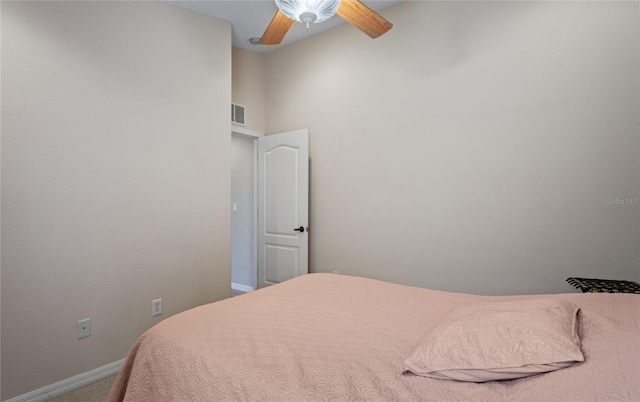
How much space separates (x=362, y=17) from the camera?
6.89 ft

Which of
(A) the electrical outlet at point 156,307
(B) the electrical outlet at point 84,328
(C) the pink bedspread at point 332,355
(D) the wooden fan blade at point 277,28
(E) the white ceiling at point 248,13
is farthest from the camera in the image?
(E) the white ceiling at point 248,13

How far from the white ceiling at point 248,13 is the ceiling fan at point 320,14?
2.33ft

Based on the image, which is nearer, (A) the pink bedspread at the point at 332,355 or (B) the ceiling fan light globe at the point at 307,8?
(A) the pink bedspread at the point at 332,355

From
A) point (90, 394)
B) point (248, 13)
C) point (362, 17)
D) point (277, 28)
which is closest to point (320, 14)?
point (362, 17)

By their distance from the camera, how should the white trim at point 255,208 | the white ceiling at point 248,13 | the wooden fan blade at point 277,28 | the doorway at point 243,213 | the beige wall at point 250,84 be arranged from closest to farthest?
the wooden fan blade at point 277,28 < the white ceiling at point 248,13 < the beige wall at point 250,84 < the white trim at point 255,208 < the doorway at point 243,213

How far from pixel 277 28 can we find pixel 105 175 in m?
1.55

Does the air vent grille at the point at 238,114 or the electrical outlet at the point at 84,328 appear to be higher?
the air vent grille at the point at 238,114

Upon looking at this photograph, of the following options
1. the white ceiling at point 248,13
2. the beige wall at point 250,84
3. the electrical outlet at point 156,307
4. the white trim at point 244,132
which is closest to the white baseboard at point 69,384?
the electrical outlet at point 156,307

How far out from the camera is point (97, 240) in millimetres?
2355

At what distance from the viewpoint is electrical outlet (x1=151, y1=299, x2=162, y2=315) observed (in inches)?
105

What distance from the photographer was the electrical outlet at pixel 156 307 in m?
2.68

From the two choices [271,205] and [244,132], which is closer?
[244,132]

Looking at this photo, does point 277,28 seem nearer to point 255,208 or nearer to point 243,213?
point 255,208

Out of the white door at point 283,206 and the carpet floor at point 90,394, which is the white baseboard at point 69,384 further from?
the white door at point 283,206
